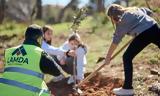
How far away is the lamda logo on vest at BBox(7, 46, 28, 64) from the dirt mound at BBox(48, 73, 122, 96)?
11.8 ft

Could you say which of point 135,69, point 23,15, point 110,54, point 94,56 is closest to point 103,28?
point 94,56

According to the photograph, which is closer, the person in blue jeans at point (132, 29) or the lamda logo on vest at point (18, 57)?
the lamda logo on vest at point (18, 57)

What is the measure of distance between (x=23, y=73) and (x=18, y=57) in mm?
210

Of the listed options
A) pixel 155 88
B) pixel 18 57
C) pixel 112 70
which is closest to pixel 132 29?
pixel 155 88

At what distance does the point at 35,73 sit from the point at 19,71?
0.65 feet

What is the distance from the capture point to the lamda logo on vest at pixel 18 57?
7.42 metres

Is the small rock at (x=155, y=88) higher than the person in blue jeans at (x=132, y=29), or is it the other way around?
the person in blue jeans at (x=132, y=29)

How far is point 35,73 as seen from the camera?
745cm

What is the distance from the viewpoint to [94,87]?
1155 cm

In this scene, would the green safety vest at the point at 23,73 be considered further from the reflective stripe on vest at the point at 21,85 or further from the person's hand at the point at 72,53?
the person's hand at the point at 72,53

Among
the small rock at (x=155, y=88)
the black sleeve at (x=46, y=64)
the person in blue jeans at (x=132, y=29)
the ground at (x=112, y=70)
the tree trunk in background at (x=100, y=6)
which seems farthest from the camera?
the tree trunk in background at (x=100, y=6)

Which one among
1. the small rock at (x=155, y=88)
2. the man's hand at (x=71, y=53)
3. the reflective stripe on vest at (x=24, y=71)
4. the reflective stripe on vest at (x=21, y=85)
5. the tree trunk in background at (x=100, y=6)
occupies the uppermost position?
the reflective stripe on vest at (x=24, y=71)

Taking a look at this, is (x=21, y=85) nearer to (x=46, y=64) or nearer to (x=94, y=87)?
(x=46, y=64)

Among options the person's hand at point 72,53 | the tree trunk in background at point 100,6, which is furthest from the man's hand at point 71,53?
the tree trunk in background at point 100,6
